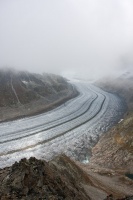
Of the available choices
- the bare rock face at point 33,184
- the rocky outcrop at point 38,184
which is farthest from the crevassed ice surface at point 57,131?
the bare rock face at point 33,184

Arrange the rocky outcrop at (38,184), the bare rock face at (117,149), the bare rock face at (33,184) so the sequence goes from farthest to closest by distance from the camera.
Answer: the bare rock face at (117,149), the rocky outcrop at (38,184), the bare rock face at (33,184)

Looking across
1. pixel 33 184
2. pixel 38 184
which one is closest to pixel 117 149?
pixel 38 184

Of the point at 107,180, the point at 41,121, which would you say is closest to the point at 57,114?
the point at 41,121

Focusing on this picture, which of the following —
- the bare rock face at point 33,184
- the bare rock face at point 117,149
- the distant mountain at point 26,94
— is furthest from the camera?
the distant mountain at point 26,94

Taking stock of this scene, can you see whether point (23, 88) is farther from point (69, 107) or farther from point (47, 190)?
point (47, 190)

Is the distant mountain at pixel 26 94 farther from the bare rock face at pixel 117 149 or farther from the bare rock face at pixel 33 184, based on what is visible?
the bare rock face at pixel 33 184

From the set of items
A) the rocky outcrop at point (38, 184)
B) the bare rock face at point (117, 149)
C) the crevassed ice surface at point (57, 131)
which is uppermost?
the rocky outcrop at point (38, 184)

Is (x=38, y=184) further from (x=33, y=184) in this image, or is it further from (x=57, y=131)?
(x=57, y=131)
